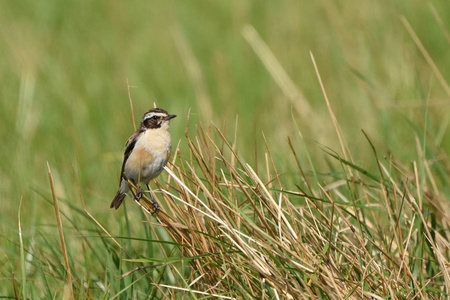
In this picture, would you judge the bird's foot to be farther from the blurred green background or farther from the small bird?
the blurred green background

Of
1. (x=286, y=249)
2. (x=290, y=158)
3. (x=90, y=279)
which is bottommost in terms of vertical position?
(x=290, y=158)

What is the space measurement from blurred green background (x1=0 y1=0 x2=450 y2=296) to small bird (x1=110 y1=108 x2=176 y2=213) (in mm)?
774

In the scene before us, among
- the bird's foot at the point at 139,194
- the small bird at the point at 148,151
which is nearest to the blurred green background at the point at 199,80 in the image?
the small bird at the point at 148,151

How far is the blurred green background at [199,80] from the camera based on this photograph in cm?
738

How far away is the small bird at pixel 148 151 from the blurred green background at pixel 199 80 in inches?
30.5

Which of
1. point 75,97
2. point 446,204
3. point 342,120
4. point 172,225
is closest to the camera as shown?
point 172,225

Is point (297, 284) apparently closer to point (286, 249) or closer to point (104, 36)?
point (286, 249)

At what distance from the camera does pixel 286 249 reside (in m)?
3.84

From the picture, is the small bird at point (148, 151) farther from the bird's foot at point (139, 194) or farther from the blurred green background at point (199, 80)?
the blurred green background at point (199, 80)

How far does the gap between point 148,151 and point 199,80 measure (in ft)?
12.4

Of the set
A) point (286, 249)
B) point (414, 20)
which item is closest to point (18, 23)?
point (414, 20)

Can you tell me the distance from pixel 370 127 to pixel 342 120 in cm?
36

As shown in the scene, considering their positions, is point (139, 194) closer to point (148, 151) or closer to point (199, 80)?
point (148, 151)

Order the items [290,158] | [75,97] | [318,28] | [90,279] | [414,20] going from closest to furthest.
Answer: [90,279] < [290,158] < [75,97] < [414,20] < [318,28]
